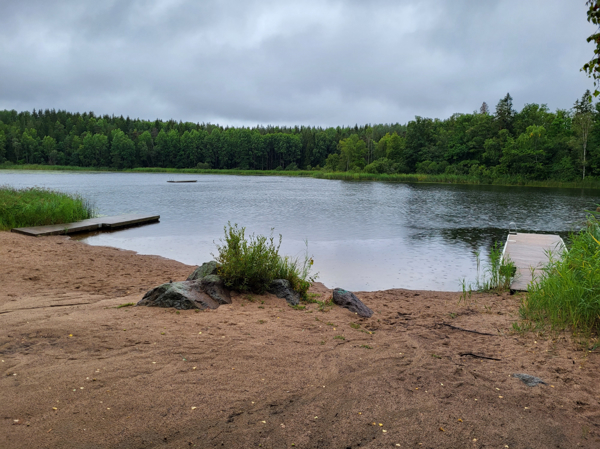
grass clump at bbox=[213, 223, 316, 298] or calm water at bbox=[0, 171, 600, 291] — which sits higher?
grass clump at bbox=[213, 223, 316, 298]

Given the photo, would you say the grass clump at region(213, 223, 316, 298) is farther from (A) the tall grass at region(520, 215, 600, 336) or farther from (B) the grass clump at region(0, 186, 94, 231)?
(B) the grass clump at region(0, 186, 94, 231)

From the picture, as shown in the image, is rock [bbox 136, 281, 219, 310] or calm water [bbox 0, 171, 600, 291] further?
calm water [bbox 0, 171, 600, 291]

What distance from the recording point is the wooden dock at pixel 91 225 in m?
13.8

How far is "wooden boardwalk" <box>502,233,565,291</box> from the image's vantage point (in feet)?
26.0

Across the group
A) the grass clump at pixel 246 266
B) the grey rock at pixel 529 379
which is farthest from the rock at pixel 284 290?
the grey rock at pixel 529 379

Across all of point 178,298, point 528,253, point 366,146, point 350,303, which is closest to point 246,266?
point 178,298

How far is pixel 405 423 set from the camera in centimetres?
290

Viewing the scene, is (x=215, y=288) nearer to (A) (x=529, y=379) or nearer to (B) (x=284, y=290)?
(B) (x=284, y=290)

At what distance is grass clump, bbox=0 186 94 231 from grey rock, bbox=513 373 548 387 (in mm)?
15437

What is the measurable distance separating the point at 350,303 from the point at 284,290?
1.05 metres

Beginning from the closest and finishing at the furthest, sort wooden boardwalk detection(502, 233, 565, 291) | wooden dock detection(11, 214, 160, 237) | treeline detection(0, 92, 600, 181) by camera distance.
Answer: wooden boardwalk detection(502, 233, 565, 291), wooden dock detection(11, 214, 160, 237), treeline detection(0, 92, 600, 181)

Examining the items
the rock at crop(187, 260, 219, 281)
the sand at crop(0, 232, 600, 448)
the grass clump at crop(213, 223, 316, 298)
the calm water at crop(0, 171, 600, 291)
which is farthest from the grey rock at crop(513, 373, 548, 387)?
the calm water at crop(0, 171, 600, 291)

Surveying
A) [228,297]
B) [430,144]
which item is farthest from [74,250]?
[430,144]

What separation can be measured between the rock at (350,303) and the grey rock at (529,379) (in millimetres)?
2421
